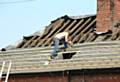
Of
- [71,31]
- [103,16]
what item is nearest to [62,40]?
[71,31]

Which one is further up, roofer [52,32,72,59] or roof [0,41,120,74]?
roofer [52,32,72,59]

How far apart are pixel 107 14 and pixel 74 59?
3.68m

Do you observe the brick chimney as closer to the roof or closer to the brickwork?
the brickwork

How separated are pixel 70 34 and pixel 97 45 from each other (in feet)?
8.97

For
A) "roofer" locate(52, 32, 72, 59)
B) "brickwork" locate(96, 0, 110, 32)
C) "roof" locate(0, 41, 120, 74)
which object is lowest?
"roof" locate(0, 41, 120, 74)

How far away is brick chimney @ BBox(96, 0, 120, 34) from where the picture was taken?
2205cm

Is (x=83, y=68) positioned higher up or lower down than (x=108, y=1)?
lower down

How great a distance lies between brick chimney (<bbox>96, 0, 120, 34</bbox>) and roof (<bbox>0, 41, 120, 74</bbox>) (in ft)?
6.69

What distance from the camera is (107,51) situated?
753 inches

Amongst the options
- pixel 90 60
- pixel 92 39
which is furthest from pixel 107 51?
pixel 92 39

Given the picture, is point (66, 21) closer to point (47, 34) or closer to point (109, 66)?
point (47, 34)

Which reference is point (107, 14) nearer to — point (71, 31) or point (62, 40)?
point (71, 31)

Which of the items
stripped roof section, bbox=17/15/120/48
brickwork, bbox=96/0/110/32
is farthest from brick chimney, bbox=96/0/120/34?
stripped roof section, bbox=17/15/120/48

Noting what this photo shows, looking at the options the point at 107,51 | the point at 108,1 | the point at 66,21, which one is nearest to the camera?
the point at 107,51
